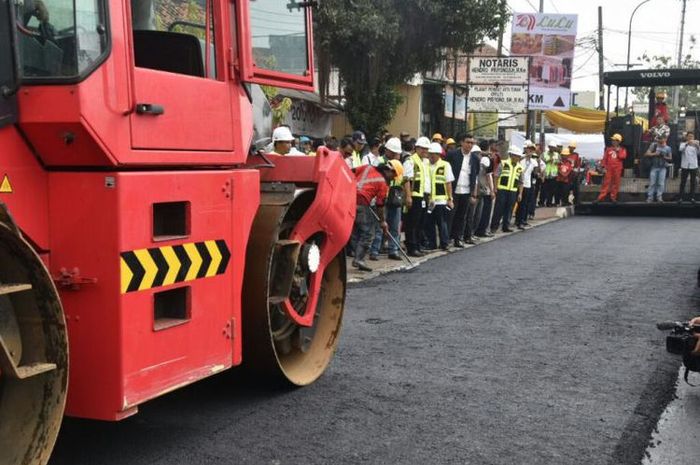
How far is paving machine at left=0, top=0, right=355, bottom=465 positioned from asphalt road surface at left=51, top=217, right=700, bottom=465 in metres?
0.34

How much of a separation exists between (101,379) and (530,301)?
19.5 ft

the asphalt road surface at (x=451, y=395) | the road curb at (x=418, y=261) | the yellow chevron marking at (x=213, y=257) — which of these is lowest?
the road curb at (x=418, y=261)

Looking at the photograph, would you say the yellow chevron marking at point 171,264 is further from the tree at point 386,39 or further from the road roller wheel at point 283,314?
the tree at point 386,39

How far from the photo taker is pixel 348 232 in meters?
5.70

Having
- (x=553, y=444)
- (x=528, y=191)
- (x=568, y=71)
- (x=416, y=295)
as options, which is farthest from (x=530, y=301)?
(x=568, y=71)

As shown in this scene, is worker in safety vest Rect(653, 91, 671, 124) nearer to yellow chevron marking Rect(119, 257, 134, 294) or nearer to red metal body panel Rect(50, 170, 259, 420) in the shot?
red metal body panel Rect(50, 170, 259, 420)

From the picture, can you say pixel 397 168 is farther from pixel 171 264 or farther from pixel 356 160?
pixel 171 264

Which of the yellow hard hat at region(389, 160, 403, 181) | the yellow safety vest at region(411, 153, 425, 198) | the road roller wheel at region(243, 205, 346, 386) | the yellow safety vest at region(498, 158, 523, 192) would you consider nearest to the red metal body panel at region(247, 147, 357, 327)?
the road roller wheel at region(243, 205, 346, 386)

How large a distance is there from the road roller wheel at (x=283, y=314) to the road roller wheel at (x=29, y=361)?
1639 millimetres

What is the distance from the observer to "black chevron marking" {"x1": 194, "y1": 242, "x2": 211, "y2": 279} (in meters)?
4.11

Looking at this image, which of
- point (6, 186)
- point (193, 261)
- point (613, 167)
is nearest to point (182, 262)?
point (193, 261)

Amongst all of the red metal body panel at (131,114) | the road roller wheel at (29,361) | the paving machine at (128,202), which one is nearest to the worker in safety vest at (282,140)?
the paving machine at (128,202)

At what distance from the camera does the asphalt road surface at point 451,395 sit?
4.44 m

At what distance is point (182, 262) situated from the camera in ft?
13.1
